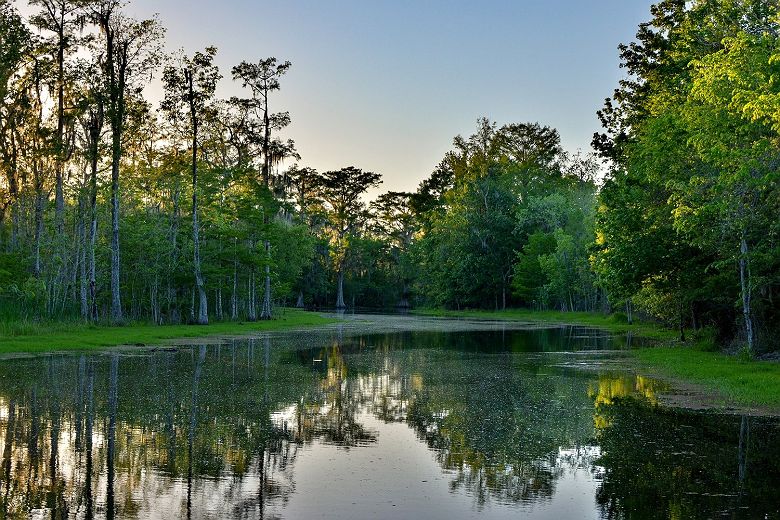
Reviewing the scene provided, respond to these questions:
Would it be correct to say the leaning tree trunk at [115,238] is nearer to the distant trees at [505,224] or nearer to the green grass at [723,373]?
the green grass at [723,373]

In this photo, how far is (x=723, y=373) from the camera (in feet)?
78.6

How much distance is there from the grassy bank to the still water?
515 cm

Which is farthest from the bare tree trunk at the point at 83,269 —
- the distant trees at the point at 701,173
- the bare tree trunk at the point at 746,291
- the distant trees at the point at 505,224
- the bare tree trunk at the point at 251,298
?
the distant trees at the point at 505,224

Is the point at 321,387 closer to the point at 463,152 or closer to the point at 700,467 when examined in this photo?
the point at 700,467

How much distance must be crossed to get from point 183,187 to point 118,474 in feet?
144

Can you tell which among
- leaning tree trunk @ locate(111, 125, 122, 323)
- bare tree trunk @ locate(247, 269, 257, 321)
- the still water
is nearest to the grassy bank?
leaning tree trunk @ locate(111, 125, 122, 323)

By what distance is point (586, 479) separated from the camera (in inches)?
443

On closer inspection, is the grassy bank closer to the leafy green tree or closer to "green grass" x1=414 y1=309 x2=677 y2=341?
"green grass" x1=414 y1=309 x2=677 y2=341

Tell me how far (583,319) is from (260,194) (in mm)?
32600

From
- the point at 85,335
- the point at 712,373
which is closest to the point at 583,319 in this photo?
the point at 85,335

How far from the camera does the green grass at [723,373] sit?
19312mm

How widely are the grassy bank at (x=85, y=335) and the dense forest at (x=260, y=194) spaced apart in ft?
5.99

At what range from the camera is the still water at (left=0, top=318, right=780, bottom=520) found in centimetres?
977

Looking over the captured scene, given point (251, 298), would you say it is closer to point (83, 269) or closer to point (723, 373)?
point (83, 269)
